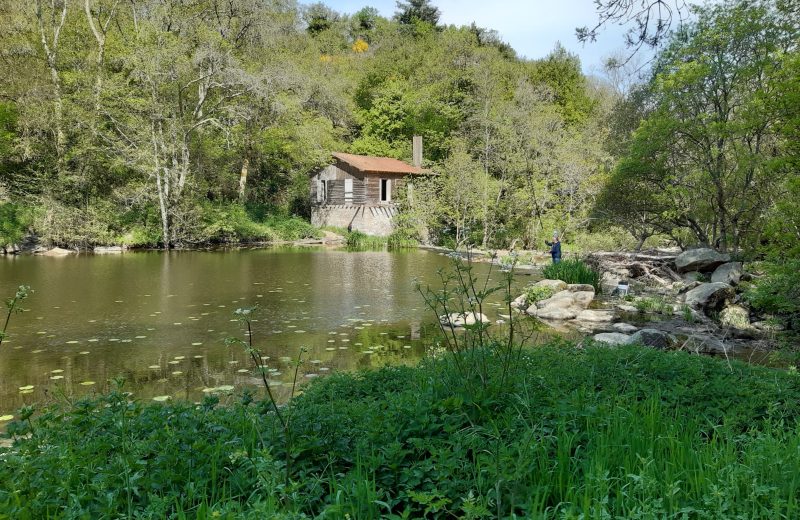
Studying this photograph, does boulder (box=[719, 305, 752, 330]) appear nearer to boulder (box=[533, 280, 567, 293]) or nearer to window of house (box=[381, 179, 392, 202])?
boulder (box=[533, 280, 567, 293])

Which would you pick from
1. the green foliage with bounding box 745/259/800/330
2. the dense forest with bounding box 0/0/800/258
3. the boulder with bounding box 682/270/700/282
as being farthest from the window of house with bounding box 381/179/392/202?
the green foliage with bounding box 745/259/800/330

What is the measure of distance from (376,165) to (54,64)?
1770cm

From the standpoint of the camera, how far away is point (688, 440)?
2814 mm

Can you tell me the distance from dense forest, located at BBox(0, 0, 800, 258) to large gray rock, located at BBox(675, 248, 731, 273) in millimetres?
655

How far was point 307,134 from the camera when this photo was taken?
32344mm

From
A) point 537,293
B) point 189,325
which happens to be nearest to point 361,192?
point 537,293

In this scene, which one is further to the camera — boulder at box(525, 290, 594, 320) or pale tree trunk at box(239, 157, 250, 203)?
pale tree trunk at box(239, 157, 250, 203)

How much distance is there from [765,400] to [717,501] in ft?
6.39

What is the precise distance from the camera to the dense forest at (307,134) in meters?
15.0

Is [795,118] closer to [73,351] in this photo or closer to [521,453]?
[521,453]

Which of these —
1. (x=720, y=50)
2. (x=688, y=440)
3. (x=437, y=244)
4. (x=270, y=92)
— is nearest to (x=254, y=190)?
(x=270, y=92)

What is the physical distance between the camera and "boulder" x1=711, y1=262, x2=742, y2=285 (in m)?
13.4

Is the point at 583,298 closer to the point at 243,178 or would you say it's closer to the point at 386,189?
the point at 386,189

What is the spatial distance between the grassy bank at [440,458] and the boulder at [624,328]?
636 centimetres
